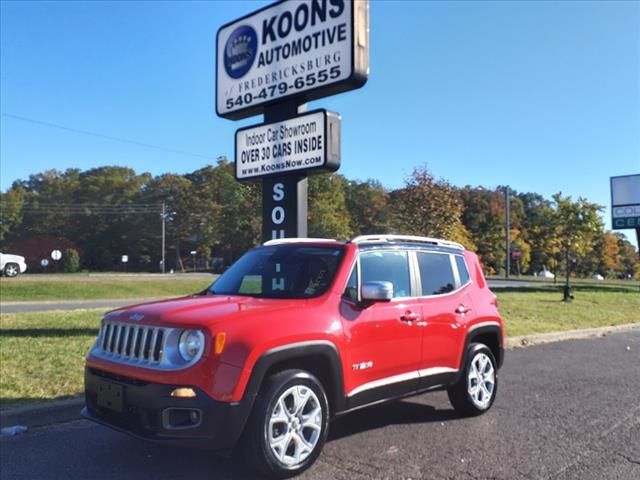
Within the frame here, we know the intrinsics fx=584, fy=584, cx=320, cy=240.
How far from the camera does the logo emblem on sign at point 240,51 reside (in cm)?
1038

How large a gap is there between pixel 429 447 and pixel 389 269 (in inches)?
64.2

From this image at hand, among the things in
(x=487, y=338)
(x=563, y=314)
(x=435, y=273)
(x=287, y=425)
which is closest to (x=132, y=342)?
(x=287, y=425)

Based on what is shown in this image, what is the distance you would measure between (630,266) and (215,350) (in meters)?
104

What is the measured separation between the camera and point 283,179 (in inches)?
380

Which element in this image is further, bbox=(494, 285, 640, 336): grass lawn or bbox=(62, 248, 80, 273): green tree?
bbox=(62, 248, 80, 273): green tree

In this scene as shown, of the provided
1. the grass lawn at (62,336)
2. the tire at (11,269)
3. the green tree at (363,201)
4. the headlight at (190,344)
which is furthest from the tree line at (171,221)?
the headlight at (190,344)

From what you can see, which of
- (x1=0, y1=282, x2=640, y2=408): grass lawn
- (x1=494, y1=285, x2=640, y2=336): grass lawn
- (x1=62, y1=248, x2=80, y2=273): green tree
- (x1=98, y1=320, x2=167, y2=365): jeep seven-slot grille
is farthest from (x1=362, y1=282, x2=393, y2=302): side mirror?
(x1=62, y1=248, x2=80, y2=273): green tree

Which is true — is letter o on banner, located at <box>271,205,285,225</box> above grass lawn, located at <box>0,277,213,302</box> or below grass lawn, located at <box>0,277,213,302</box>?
above

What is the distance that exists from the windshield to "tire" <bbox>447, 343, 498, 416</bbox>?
2.02 metres

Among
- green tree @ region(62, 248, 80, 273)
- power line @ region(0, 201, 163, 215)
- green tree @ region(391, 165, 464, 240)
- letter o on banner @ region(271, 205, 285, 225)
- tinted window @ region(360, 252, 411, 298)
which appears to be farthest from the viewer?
power line @ region(0, 201, 163, 215)

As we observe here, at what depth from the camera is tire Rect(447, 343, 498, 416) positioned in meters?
6.11

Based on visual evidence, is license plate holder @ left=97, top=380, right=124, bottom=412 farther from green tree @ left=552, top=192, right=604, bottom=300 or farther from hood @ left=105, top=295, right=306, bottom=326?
green tree @ left=552, top=192, right=604, bottom=300

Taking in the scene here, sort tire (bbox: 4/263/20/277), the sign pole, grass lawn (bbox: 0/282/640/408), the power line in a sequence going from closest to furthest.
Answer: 1. grass lawn (bbox: 0/282/640/408)
2. the sign pole
3. tire (bbox: 4/263/20/277)
4. the power line

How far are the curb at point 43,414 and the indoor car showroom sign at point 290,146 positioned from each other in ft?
15.7
